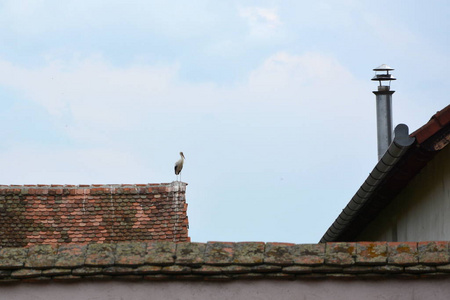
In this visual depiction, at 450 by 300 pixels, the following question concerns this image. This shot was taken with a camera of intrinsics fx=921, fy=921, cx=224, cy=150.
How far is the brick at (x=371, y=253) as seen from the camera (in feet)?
20.0

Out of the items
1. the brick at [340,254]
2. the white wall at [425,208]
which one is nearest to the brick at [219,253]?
the brick at [340,254]

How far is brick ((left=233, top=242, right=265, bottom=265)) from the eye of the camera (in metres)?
6.18

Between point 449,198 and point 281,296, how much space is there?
4750mm

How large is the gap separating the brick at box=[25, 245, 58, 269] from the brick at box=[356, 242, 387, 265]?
Answer: 6.81ft

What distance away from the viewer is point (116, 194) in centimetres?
2178

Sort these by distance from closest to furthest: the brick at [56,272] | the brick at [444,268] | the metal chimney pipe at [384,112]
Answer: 1. the brick at [444,268]
2. the brick at [56,272]
3. the metal chimney pipe at [384,112]

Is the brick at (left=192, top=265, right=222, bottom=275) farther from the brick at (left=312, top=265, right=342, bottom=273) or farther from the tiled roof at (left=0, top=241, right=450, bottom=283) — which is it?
the brick at (left=312, top=265, right=342, bottom=273)

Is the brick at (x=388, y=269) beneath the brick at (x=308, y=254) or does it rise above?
beneath

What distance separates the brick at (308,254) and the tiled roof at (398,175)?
12.1ft

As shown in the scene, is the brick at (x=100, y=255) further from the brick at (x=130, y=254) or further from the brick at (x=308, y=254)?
the brick at (x=308, y=254)

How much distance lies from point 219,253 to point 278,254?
1.32 ft

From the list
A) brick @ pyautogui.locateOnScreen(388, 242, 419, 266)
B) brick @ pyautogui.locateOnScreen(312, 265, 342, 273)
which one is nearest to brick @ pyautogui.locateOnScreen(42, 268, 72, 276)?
brick @ pyautogui.locateOnScreen(312, 265, 342, 273)

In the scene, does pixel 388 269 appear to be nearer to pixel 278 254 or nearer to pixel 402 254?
pixel 402 254

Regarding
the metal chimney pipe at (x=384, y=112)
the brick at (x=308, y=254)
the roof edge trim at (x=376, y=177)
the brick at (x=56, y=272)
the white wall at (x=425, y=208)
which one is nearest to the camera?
the brick at (x=308, y=254)
